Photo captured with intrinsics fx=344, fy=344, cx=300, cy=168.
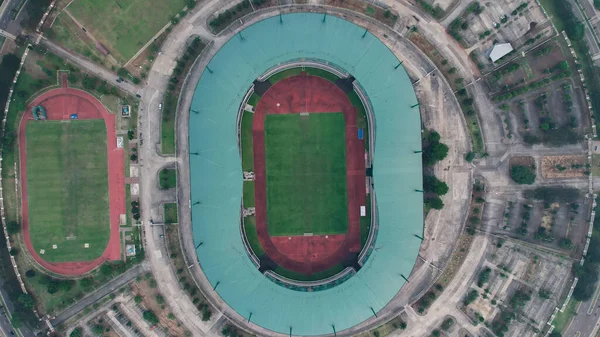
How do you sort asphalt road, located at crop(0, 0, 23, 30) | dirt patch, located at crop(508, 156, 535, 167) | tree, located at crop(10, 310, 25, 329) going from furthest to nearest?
dirt patch, located at crop(508, 156, 535, 167)
asphalt road, located at crop(0, 0, 23, 30)
tree, located at crop(10, 310, 25, 329)

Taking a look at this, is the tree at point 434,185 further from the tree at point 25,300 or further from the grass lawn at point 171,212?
the tree at point 25,300

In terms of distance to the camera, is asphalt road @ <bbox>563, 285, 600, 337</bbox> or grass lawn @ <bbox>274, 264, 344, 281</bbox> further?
asphalt road @ <bbox>563, 285, 600, 337</bbox>

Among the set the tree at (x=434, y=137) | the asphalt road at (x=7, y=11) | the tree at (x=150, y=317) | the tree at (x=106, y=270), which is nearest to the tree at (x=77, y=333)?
the tree at (x=106, y=270)

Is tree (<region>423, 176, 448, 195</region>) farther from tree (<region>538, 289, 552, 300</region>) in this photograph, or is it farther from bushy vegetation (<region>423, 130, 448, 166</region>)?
Result: tree (<region>538, 289, 552, 300</region>)

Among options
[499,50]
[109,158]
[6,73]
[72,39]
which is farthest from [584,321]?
[6,73]

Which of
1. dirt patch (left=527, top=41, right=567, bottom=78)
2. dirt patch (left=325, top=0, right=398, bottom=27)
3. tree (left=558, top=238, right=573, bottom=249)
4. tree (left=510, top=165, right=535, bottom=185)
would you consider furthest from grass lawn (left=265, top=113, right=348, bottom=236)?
tree (left=558, top=238, right=573, bottom=249)
